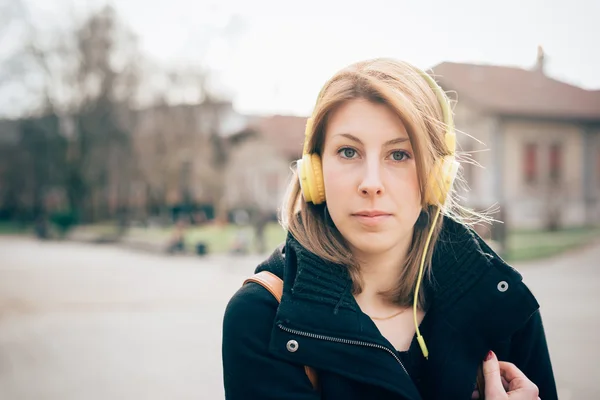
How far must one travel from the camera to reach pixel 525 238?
681 inches

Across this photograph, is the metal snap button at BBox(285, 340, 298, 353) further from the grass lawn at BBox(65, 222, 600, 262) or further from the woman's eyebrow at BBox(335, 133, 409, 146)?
the grass lawn at BBox(65, 222, 600, 262)

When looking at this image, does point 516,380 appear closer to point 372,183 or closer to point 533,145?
point 372,183

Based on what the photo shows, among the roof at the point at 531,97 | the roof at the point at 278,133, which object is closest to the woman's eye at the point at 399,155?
the roof at the point at 531,97

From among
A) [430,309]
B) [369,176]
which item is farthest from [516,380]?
[369,176]

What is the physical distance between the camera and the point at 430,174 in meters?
1.68

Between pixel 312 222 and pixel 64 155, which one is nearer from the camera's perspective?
pixel 312 222

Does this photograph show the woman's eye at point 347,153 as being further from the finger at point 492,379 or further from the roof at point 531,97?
the roof at point 531,97

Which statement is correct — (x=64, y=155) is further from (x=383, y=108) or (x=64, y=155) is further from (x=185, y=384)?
(x=383, y=108)

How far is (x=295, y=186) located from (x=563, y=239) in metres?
16.6

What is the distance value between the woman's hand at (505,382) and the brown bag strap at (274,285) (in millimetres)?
498

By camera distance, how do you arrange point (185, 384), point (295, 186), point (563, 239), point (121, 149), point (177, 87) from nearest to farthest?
point (295, 186), point (185, 384), point (563, 239), point (177, 87), point (121, 149)

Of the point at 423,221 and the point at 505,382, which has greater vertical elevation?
the point at 423,221

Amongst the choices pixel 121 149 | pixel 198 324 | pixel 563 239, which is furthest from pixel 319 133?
pixel 121 149

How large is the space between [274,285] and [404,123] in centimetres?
61
